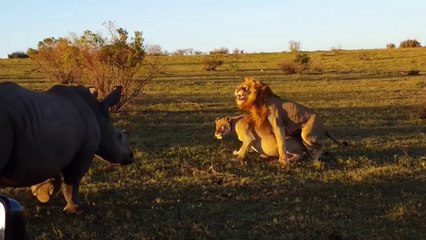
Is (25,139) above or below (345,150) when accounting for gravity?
above

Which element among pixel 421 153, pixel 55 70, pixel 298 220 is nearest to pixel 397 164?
pixel 421 153

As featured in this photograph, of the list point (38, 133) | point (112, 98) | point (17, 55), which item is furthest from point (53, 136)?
point (17, 55)

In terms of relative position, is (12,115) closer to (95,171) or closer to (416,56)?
(95,171)

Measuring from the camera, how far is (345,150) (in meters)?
10.3

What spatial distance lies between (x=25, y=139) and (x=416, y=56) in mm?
50537

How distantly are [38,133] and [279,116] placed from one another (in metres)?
4.61

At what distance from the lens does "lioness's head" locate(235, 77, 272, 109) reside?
9.33 meters

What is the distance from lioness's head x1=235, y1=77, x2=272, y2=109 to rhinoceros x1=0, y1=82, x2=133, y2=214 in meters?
2.94

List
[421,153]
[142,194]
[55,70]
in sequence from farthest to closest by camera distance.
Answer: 1. [55,70]
2. [421,153]
3. [142,194]

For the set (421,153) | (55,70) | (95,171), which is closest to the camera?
(95,171)

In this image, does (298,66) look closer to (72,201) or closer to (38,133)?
(72,201)

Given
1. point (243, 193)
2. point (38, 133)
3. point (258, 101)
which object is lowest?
point (243, 193)

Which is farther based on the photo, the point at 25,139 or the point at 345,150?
the point at 345,150

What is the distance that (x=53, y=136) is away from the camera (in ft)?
A: 18.7
